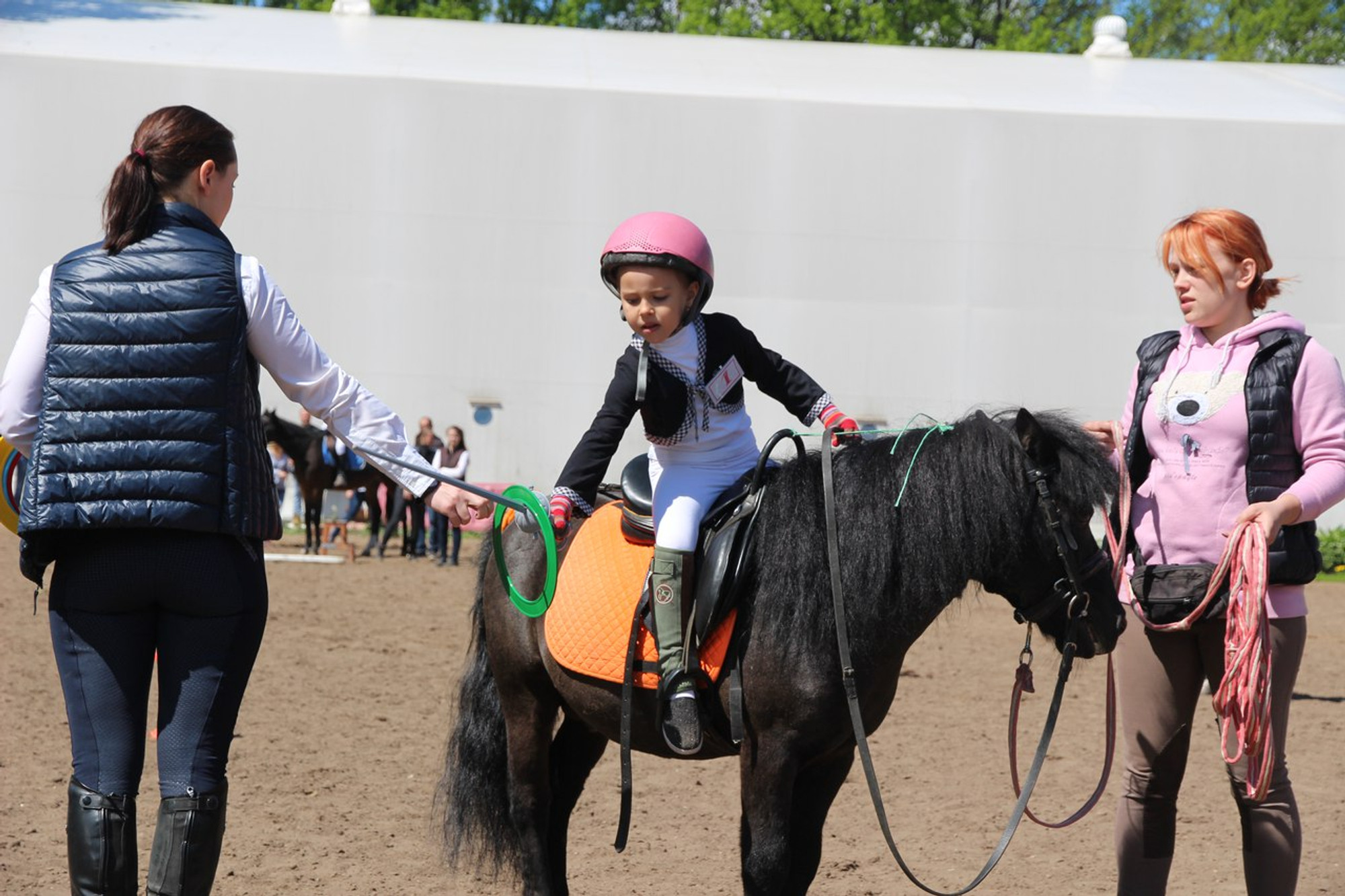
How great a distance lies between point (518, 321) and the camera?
17625 mm

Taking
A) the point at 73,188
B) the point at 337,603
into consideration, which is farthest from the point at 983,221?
the point at 73,188

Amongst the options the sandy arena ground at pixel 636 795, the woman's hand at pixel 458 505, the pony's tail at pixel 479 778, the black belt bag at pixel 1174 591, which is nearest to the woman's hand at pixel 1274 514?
the black belt bag at pixel 1174 591

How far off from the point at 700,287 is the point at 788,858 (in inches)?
55.5

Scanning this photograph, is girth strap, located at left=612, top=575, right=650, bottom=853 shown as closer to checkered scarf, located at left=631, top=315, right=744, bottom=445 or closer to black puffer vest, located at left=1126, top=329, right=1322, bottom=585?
checkered scarf, located at left=631, top=315, right=744, bottom=445

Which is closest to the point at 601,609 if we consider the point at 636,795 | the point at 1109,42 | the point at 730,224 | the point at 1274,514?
the point at 1274,514

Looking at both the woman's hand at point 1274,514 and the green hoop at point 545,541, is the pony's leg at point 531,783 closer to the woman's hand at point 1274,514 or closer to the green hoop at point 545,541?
the green hoop at point 545,541

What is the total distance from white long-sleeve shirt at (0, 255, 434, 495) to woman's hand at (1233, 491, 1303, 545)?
1901 mm

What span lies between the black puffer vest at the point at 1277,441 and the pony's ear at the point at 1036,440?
1.72ft

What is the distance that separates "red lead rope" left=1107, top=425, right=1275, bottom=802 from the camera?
3.08 meters

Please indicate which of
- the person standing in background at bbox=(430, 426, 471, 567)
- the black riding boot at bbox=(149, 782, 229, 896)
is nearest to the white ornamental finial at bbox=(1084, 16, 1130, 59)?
the person standing in background at bbox=(430, 426, 471, 567)

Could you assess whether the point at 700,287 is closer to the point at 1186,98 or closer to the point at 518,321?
the point at 518,321

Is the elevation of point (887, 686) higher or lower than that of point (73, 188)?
lower

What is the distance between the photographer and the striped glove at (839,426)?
3350mm

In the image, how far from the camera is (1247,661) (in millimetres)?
3135
